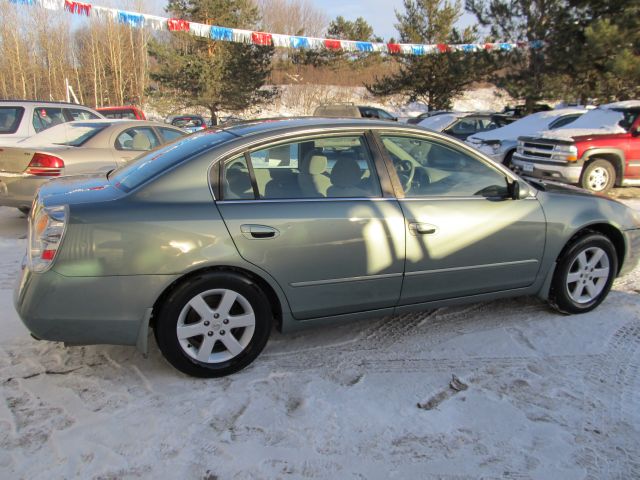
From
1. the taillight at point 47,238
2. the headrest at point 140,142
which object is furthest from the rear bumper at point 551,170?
the taillight at point 47,238

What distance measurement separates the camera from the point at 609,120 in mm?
9516

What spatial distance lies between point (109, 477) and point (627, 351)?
317 centimetres

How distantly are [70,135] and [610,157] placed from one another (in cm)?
888

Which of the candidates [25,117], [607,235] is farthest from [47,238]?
[25,117]

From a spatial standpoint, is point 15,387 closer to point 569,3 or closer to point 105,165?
point 105,165

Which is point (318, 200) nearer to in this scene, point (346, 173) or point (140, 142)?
point (346, 173)

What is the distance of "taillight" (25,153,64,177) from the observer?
5930mm

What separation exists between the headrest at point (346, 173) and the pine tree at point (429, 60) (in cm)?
2562

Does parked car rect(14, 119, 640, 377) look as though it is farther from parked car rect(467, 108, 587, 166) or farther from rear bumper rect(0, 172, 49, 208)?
parked car rect(467, 108, 587, 166)

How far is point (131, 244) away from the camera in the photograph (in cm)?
259

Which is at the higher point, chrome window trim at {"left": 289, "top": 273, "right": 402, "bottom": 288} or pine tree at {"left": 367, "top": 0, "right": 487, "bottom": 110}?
pine tree at {"left": 367, "top": 0, "right": 487, "bottom": 110}

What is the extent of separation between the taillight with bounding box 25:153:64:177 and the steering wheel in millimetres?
4580

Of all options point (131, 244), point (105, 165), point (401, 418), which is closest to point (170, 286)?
Result: point (131, 244)

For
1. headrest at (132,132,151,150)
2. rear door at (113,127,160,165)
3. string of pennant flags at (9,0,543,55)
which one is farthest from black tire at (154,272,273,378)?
string of pennant flags at (9,0,543,55)
